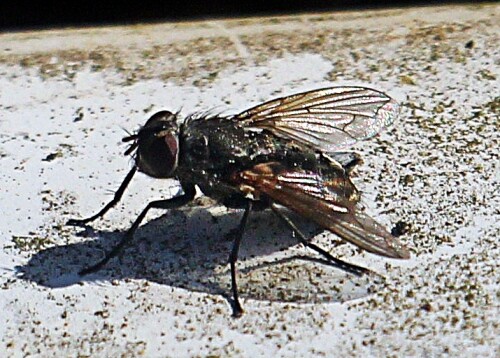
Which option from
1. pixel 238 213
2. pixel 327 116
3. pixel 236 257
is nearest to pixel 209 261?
pixel 236 257

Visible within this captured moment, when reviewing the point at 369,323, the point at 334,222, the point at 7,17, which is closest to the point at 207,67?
the point at 334,222

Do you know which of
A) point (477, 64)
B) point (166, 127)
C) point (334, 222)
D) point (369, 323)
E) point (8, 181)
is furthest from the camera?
point (477, 64)

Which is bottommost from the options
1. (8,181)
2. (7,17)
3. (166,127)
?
(7,17)

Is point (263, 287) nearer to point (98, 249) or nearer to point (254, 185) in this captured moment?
point (254, 185)

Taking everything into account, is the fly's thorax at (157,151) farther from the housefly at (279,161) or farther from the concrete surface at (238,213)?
the concrete surface at (238,213)

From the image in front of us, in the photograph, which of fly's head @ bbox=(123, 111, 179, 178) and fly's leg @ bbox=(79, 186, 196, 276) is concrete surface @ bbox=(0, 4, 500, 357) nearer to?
fly's leg @ bbox=(79, 186, 196, 276)

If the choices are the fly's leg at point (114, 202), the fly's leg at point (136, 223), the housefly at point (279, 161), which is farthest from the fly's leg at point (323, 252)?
the fly's leg at point (114, 202)
